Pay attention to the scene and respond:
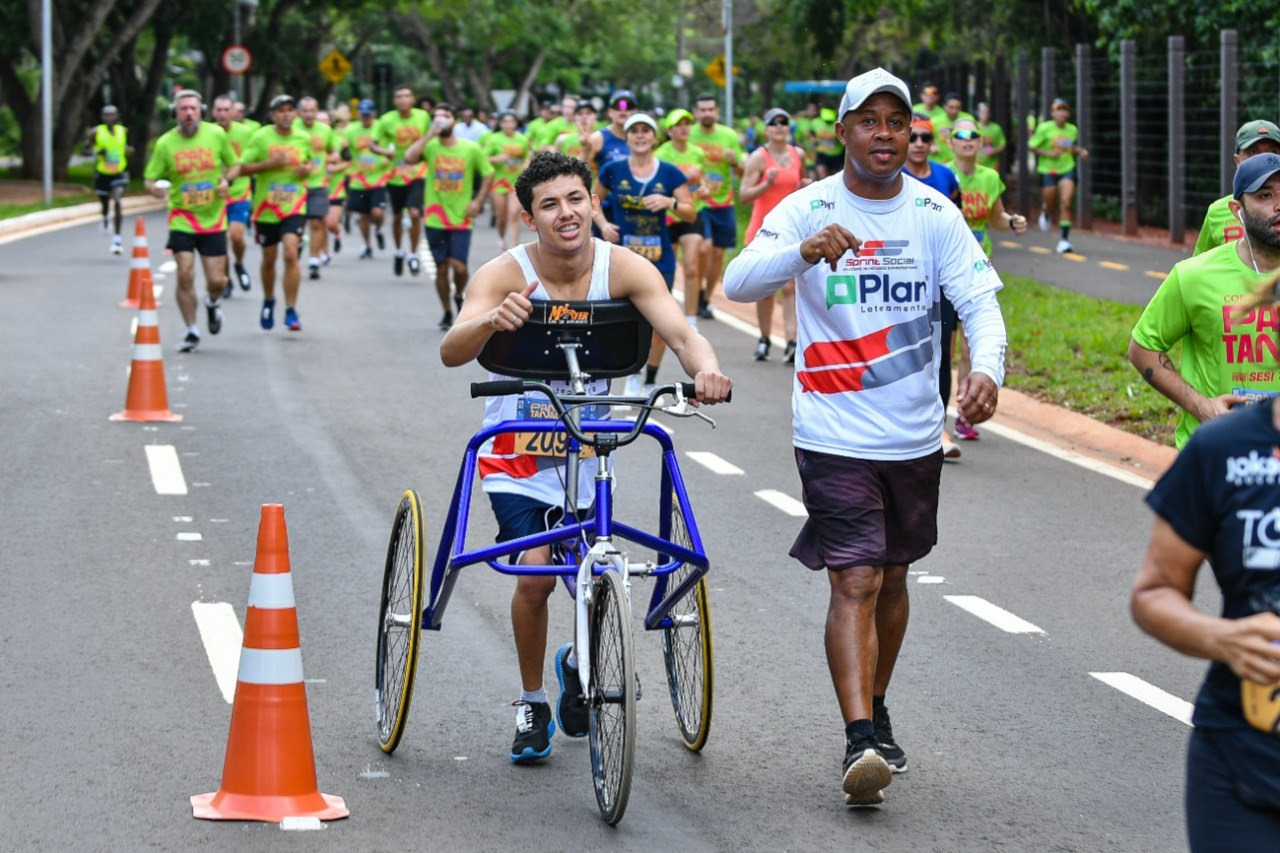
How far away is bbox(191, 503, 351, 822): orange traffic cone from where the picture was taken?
567cm

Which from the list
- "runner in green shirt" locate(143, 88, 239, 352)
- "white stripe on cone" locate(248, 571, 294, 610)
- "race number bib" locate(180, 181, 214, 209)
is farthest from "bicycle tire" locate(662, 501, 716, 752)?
"race number bib" locate(180, 181, 214, 209)

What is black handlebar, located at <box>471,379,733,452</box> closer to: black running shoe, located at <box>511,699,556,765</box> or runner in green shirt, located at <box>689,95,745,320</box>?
black running shoe, located at <box>511,699,556,765</box>

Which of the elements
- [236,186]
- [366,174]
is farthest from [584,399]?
[366,174]

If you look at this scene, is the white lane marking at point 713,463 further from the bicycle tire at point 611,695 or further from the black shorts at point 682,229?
the bicycle tire at point 611,695

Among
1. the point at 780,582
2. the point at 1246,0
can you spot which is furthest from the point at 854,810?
the point at 1246,0

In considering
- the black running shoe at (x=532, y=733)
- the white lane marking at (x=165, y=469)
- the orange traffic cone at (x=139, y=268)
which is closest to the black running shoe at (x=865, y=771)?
the black running shoe at (x=532, y=733)

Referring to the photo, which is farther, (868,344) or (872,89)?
(868,344)

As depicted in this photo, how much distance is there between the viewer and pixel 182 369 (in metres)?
15.9

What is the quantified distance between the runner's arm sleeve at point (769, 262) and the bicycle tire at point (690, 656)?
685 millimetres

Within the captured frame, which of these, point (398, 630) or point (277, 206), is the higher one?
point (277, 206)

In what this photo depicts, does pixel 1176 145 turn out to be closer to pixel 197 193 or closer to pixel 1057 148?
pixel 1057 148

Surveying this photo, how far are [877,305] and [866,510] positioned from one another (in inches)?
22.7

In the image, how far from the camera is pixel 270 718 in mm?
5664

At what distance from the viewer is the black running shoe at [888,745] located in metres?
6.15
